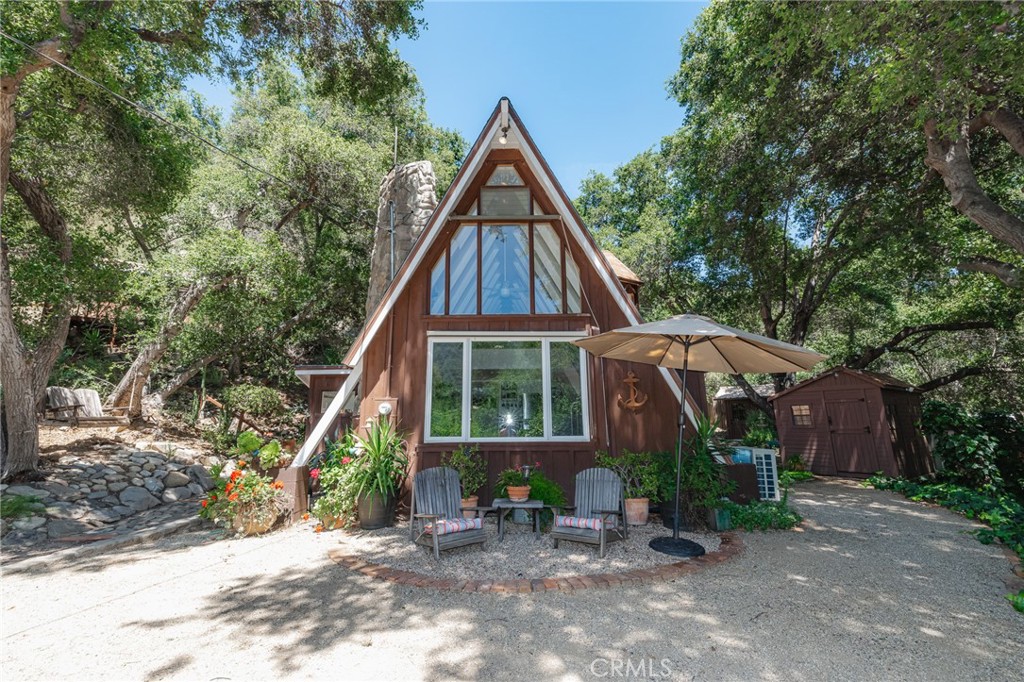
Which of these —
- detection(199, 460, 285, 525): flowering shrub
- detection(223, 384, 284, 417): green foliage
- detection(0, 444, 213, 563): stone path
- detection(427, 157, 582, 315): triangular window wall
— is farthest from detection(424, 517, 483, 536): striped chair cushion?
detection(223, 384, 284, 417): green foliage

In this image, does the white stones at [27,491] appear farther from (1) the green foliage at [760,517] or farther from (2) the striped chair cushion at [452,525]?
(1) the green foliage at [760,517]

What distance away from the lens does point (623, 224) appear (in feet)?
75.8

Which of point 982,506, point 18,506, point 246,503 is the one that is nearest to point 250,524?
point 246,503

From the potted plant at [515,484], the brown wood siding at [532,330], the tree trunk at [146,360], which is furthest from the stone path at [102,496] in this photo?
the potted plant at [515,484]

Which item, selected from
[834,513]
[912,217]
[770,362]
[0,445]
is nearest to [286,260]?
[0,445]

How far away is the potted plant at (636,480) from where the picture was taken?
20.3ft

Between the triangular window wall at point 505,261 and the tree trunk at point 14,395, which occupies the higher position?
the triangular window wall at point 505,261

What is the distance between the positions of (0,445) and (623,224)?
22.6 m

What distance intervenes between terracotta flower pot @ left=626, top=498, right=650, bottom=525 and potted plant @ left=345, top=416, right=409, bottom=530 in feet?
10.8

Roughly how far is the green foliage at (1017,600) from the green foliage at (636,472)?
129 inches

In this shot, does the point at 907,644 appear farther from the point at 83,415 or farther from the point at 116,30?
the point at 83,415

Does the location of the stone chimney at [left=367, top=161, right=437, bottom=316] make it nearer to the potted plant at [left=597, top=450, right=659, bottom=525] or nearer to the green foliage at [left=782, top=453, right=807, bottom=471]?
the potted plant at [left=597, top=450, right=659, bottom=525]

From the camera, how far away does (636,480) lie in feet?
20.8

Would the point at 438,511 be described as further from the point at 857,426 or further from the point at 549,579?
the point at 857,426
